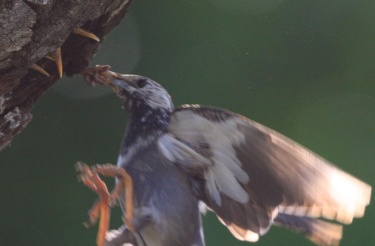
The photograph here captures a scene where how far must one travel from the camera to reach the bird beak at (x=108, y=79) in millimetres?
3273

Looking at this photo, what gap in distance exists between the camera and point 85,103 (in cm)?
459

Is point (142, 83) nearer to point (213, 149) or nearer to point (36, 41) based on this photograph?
point (213, 149)

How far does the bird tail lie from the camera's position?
11.0 ft

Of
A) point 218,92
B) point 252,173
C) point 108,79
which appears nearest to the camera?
point 252,173

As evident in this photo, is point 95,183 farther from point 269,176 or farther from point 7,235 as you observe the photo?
point 7,235

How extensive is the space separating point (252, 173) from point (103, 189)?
0.45 metres

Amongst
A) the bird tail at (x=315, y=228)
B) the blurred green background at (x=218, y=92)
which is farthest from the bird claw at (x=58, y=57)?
the blurred green background at (x=218, y=92)

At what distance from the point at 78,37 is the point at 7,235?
2.00m

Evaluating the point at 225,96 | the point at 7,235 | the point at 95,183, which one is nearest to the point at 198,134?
the point at 95,183

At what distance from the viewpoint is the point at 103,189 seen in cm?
298

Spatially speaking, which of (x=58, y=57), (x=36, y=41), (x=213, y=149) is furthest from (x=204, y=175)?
(x=36, y=41)

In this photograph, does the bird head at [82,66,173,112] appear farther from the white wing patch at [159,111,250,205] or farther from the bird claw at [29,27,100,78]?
the bird claw at [29,27,100,78]

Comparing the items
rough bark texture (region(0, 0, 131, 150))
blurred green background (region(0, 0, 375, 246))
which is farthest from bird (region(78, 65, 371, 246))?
blurred green background (region(0, 0, 375, 246))

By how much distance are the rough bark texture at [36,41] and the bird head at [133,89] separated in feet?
0.43
